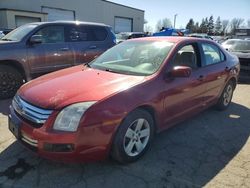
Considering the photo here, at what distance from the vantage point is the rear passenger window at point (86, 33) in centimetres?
700

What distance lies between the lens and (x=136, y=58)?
4031 millimetres

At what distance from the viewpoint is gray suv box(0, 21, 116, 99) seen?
19.4ft

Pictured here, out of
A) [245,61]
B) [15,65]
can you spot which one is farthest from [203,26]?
[15,65]

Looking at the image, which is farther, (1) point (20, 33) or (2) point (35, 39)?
(1) point (20, 33)

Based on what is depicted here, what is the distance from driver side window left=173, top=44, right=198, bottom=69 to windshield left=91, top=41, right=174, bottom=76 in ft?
0.73

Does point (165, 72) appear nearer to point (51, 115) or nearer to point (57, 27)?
point (51, 115)

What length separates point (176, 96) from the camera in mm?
3811

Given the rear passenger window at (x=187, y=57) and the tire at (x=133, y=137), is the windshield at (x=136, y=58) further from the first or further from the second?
the tire at (x=133, y=137)

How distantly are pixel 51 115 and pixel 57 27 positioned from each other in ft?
14.7

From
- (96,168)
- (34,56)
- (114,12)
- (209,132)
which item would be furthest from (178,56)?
(114,12)

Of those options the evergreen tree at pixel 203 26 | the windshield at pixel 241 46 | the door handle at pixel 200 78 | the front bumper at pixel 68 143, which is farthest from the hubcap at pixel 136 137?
the evergreen tree at pixel 203 26

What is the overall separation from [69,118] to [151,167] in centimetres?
122

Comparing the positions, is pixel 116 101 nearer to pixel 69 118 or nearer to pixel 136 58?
pixel 69 118

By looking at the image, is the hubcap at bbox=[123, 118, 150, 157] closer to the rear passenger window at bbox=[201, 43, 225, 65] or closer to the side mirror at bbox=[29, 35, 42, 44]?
the rear passenger window at bbox=[201, 43, 225, 65]
